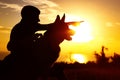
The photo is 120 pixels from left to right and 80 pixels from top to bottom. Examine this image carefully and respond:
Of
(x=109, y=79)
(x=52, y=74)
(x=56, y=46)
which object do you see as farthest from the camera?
(x=109, y=79)

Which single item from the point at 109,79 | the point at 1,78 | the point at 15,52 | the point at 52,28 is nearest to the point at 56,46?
the point at 52,28

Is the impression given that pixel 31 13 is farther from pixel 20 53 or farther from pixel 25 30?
pixel 20 53

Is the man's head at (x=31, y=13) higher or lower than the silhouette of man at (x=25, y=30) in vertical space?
higher

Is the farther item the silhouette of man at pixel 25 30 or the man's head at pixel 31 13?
the man's head at pixel 31 13

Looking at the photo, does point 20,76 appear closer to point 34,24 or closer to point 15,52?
point 15,52

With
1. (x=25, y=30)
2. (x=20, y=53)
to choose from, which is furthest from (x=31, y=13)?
(x=20, y=53)

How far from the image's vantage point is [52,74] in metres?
7.95

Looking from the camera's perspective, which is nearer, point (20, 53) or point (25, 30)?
point (20, 53)

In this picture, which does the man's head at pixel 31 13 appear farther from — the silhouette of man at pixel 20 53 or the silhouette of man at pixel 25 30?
the silhouette of man at pixel 20 53

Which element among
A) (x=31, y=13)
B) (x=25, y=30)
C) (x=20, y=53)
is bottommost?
(x=20, y=53)

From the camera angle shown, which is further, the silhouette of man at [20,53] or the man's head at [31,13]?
the man's head at [31,13]

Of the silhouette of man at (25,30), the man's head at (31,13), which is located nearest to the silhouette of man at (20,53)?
the silhouette of man at (25,30)

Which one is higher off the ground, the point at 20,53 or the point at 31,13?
the point at 31,13

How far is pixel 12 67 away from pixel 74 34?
155 centimetres
